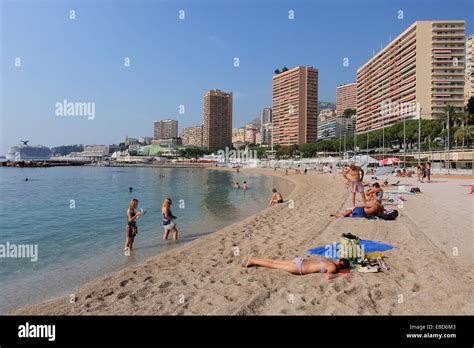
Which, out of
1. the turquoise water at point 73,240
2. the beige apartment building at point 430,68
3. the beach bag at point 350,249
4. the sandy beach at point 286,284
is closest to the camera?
the sandy beach at point 286,284

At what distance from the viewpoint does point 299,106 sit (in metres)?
148

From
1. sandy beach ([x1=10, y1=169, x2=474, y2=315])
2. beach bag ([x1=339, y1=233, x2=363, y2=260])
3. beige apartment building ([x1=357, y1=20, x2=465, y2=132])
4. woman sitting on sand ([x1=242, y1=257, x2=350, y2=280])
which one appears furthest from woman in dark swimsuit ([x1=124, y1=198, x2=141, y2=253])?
beige apartment building ([x1=357, y1=20, x2=465, y2=132])

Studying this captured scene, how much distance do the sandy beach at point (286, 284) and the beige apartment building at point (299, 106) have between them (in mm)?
143083

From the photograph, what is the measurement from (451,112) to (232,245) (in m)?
81.1

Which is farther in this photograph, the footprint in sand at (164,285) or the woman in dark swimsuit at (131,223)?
the woman in dark swimsuit at (131,223)

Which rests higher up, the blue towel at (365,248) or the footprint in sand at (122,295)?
the blue towel at (365,248)

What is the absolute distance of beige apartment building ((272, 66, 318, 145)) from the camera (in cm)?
14875

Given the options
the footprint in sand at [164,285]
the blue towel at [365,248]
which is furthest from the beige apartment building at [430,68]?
the footprint in sand at [164,285]

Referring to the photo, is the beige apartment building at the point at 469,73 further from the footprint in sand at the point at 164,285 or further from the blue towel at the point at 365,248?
the footprint in sand at the point at 164,285

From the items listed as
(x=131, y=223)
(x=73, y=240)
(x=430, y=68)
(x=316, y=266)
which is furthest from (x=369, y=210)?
(x=430, y=68)

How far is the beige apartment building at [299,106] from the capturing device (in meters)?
149
